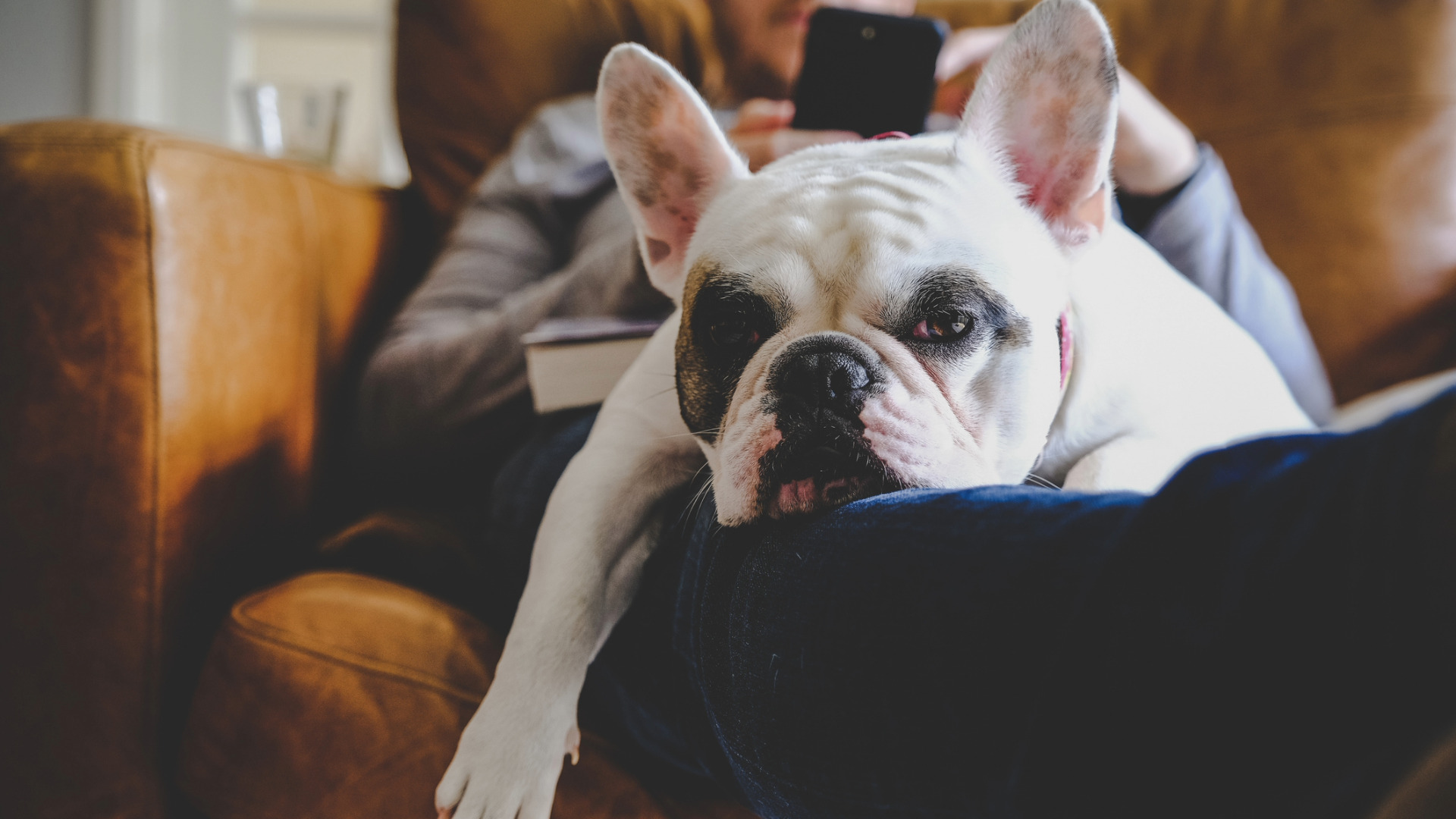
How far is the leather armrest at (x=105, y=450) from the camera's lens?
2.42 ft

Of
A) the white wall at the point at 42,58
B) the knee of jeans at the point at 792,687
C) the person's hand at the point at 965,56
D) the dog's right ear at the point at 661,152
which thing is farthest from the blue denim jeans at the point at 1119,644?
the white wall at the point at 42,58

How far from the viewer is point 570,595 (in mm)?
637

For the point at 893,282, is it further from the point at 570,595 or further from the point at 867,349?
the point at 570,595

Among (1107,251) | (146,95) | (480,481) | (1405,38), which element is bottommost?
(480,481)

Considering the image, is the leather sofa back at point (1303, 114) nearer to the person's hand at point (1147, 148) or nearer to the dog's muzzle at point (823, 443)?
the person's hand at point (1147, 148)

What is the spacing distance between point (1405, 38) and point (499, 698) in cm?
158

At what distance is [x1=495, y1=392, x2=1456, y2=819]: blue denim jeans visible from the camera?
300 millimetres

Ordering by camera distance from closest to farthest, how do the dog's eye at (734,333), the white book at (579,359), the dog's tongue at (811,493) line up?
the dog's tongue at (811,493)
the dog's eye at (734,333)
the white book at (579,359)

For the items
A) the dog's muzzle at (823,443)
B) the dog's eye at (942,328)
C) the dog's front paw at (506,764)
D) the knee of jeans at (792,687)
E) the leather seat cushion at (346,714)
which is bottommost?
the leather seat cushion at (346,714)

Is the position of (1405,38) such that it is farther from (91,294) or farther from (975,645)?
(91,294)

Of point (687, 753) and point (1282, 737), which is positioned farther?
point (687, 753)

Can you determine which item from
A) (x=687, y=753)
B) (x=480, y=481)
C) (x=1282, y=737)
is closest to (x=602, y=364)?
(x=480, y=481)

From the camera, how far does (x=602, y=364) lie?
0.90 m

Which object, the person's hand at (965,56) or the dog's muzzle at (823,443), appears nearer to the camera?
the dog's muzzle at (823,443)
